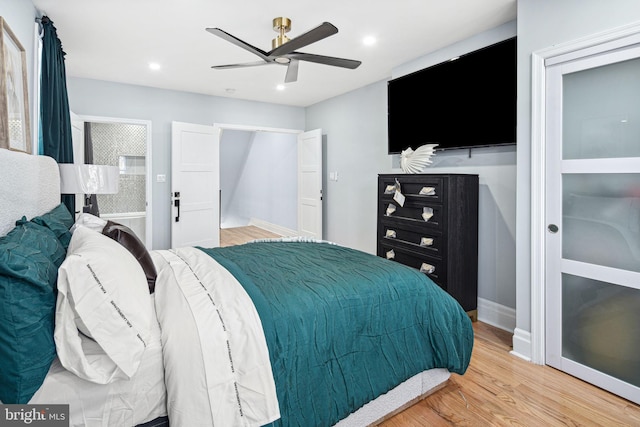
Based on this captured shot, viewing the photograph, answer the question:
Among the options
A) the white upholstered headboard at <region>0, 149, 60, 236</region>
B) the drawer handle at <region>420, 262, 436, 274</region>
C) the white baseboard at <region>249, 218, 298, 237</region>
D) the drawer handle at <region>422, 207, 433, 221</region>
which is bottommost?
the drawer handle at <region>420, 262, 436, 274</region>

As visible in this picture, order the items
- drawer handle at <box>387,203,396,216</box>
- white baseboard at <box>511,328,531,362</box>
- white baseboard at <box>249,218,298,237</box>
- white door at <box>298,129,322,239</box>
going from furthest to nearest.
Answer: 1. white baseboard at <box>249,218,298,237</box>
2. white door at <box>298,129,322,239</box>
3. drawer handle at <box>387,203,396,216</box>
4. white baseboard at <box>511,328,531,362</box>

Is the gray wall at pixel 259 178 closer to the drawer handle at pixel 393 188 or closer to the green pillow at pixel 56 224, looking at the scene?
the drawer handle at pixel 393 188

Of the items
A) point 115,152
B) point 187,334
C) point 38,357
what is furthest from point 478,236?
point 115,152

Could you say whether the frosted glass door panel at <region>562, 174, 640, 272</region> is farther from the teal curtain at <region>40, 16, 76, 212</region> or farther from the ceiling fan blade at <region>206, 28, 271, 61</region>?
the teal curtain at <region>40, 16, 76, 212</region>

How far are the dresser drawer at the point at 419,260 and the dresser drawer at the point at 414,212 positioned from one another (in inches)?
11.7

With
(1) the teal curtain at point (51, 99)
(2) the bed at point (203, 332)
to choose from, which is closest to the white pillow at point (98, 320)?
(2) the bed at point (203, 332)

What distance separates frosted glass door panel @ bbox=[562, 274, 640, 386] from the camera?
6.59ft

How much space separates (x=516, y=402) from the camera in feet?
6.45

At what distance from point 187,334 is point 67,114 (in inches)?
112

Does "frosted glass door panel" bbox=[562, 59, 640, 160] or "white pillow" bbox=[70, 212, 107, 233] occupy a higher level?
"frosted glass door panel" bbox=[562, 59, 640, 160]

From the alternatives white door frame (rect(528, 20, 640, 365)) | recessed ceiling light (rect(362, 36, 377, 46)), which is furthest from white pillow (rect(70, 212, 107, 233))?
white door frame (rect(528, 20, 640, 365))

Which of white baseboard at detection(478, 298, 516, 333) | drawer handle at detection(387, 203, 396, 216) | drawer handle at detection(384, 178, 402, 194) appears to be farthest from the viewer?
drawer handle at detection(387, 203, 396, 216)

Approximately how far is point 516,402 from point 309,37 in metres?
2.52

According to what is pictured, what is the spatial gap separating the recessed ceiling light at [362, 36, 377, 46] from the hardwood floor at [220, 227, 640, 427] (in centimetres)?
280
